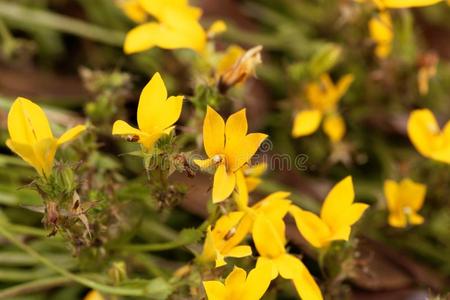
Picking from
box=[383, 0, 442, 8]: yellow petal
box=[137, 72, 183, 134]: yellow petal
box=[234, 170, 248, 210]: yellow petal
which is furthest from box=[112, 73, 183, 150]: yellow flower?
box=[383, 0, 442, 8]: yellow petal

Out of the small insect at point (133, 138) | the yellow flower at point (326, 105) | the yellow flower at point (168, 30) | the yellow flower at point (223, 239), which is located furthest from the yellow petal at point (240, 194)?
the yellow flower at point (326, 105)

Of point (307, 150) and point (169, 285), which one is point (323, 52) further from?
point (169, 285)

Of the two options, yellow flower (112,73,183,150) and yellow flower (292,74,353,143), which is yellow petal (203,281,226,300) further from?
yellow flower (292,74,353,143)

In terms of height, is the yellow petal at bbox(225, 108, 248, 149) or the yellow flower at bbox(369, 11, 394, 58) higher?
the yellow petal at bbox(225, 108, 248, 149)

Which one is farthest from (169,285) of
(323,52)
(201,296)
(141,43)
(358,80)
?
(358,80)

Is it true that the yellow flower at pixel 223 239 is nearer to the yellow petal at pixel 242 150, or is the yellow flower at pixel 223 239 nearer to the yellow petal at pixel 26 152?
the yellow petal at pixel 242 150

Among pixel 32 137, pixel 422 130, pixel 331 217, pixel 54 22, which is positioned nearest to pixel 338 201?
pixel 331 217
